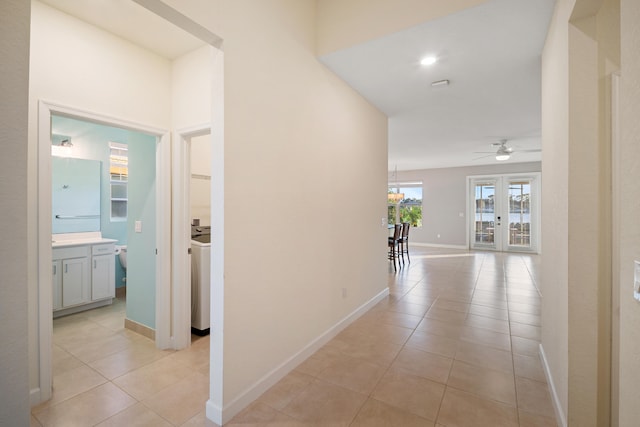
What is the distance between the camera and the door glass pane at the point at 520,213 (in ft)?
27.3

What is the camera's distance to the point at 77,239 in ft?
13.1

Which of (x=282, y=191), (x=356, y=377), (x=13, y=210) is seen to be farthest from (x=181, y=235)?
(x=356, y=377)

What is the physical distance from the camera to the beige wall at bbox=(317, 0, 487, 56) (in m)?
2.06

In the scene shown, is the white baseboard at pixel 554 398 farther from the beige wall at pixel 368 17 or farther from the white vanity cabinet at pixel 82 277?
the white vanity cabinet at pixel 82 277

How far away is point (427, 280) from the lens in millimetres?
5254

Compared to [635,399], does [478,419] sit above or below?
below

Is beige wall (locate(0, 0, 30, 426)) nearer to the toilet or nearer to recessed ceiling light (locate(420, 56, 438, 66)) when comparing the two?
recessed ceiling light (locate(420, 56, 438, 66))

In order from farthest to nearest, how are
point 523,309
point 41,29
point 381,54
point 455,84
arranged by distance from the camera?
point 523,309, point 455,84, point 381,54, point 41,29

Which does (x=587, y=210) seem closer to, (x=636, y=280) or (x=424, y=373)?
(x=636, y=280)

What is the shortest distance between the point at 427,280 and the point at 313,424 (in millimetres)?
4050

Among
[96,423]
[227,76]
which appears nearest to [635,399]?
[227,76]

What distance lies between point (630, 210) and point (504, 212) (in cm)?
907

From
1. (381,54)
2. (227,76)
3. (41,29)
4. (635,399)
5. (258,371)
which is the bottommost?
(258,371)

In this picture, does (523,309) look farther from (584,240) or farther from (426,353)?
(584,240)
